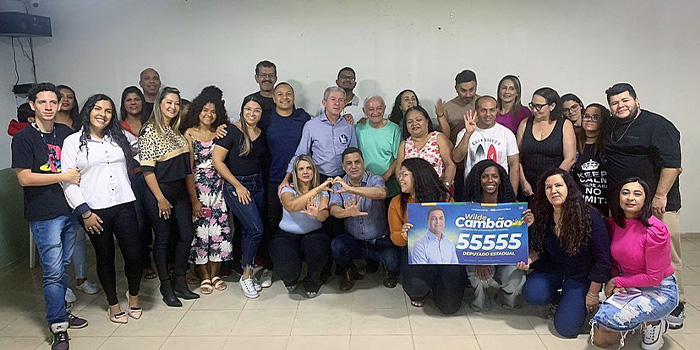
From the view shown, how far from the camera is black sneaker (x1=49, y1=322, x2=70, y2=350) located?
315 cm

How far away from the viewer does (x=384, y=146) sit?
409 cm

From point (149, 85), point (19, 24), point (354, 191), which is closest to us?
point (354, 191)

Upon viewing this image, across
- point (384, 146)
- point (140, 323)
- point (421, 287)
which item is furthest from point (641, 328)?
point (140, 323)

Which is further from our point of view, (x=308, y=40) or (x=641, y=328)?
(x=308, y=40)

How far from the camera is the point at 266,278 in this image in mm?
4156

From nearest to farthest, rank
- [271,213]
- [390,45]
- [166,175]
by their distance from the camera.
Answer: [166,175] → [271,213] → [390,45]

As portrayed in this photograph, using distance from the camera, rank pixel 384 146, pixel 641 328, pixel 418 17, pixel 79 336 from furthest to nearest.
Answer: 1. pixel 418 17
2. pixel 384 146
3. pixel 79 336
4. pixel 641 328

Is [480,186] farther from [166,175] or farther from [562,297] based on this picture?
[166,175]

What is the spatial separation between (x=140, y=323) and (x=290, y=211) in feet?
3.84

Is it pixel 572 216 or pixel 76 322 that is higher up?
pixel 572 216

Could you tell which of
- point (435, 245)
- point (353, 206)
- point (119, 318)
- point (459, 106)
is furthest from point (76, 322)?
point (459, 106)

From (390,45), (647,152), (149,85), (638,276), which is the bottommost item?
(638,276)

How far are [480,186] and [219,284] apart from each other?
1976mm

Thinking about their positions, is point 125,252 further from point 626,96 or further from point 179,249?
point 626,96
